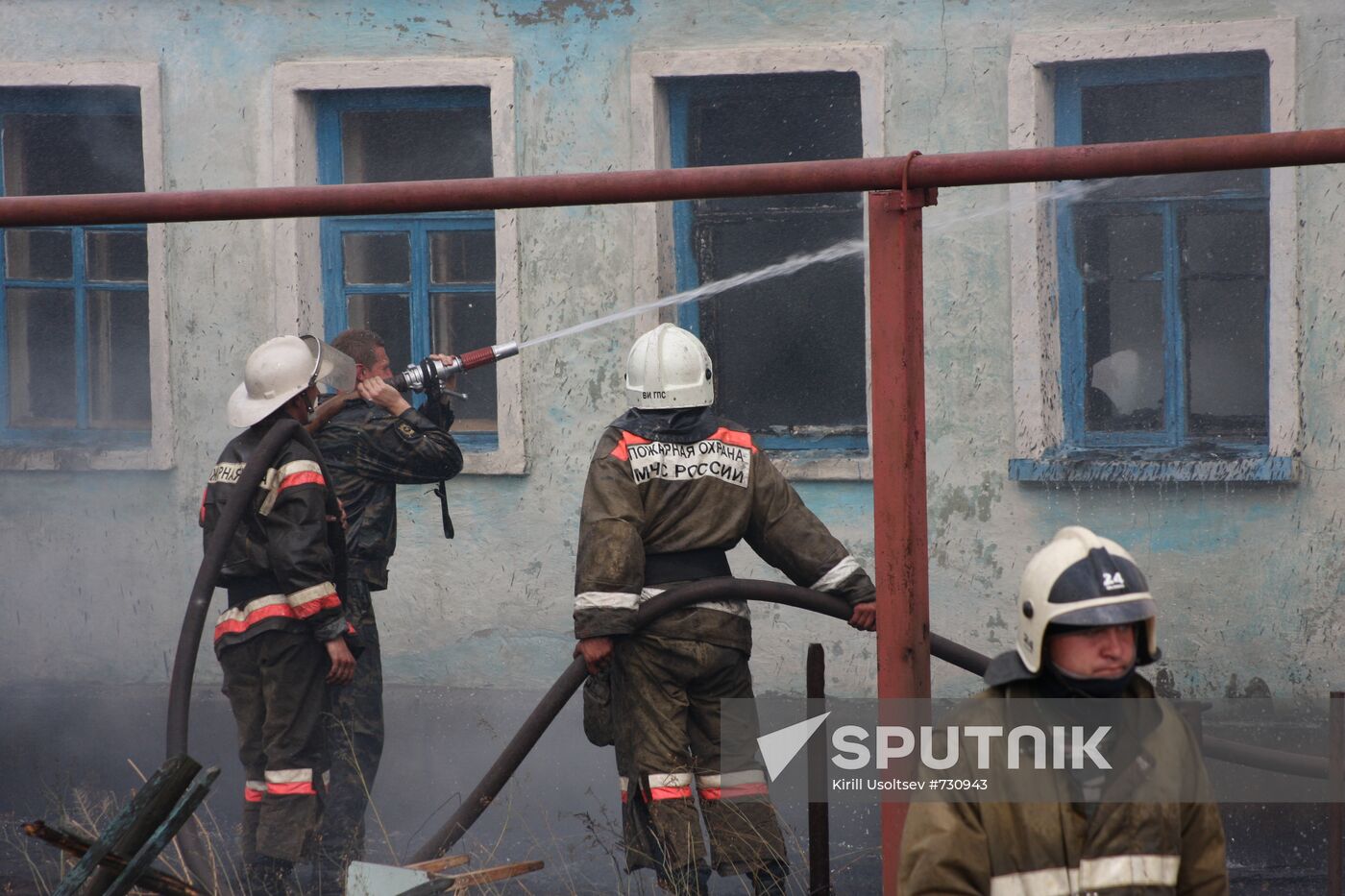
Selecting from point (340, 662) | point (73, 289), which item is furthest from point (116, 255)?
point (340, 662)

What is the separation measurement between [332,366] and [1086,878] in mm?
3615

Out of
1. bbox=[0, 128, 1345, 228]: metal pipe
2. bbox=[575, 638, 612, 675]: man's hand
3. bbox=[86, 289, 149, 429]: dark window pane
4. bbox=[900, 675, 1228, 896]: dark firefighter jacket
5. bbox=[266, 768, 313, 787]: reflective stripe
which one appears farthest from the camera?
bbox=[86, 289, 149, 429]: dark window pane

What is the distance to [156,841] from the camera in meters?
3.24

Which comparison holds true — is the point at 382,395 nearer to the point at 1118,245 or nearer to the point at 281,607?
the point at 281,607

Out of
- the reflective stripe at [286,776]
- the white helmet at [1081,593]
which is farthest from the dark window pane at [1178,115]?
the white helmet at [1081,593]

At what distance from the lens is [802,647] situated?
6848 mm

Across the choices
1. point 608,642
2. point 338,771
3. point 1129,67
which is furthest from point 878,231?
point 1129,67

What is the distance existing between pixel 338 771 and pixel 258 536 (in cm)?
112

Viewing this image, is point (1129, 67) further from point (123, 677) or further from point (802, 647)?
point (123, 677)

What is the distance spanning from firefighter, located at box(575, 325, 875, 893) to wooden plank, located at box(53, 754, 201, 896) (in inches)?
51.8

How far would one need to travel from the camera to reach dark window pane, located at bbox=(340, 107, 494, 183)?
7.22m

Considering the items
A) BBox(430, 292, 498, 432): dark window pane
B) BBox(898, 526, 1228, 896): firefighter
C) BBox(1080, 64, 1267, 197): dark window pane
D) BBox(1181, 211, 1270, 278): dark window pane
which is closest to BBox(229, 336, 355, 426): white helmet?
BBox(430, 292, 498, 432): dark window pane

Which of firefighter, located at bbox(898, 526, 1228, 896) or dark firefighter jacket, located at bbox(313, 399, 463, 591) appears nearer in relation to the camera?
firefighter, located at bbox(898, 526, 1228, 896)

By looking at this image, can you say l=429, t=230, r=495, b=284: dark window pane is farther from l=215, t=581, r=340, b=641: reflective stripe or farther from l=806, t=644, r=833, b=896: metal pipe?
l=806, t=644, r=833, b=896: metal pipe
